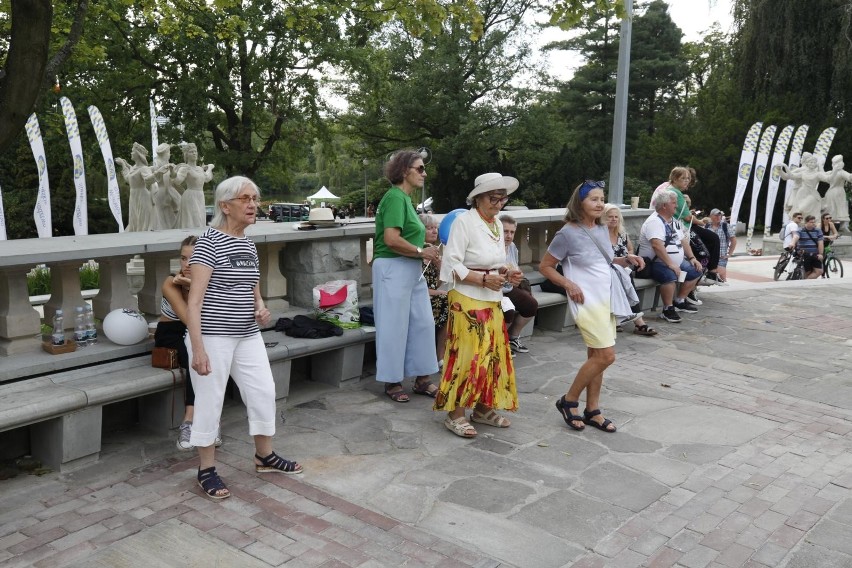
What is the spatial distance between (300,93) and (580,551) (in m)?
22.0

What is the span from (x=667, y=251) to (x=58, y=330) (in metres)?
6.56

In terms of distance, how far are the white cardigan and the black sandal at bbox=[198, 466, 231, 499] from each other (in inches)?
71.7

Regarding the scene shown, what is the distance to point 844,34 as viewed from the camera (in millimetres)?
28109

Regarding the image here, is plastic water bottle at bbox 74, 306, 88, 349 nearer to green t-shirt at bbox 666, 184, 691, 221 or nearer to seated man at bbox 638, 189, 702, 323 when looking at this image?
seated man at bbox 638, 189, 702, 323

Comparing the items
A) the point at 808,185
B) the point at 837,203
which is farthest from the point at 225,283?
the point at 837,203

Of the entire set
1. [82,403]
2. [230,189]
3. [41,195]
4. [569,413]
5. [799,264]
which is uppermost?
[230,189]

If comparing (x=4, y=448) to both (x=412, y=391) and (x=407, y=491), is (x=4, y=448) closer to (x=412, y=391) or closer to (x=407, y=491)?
(x=407, y=491)

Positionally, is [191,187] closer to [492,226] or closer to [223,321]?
[492,226]

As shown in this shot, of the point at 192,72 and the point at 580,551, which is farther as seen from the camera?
the point at 192,72

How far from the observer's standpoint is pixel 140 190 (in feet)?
48.4

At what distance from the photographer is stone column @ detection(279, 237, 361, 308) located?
6242mm

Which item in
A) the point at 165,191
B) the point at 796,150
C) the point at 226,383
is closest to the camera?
the point at 226,383

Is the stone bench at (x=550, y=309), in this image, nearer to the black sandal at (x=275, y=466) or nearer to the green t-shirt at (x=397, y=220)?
the green t-shirt at (x=397, y=220)

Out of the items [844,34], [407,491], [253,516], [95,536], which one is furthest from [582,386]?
[844,34]
